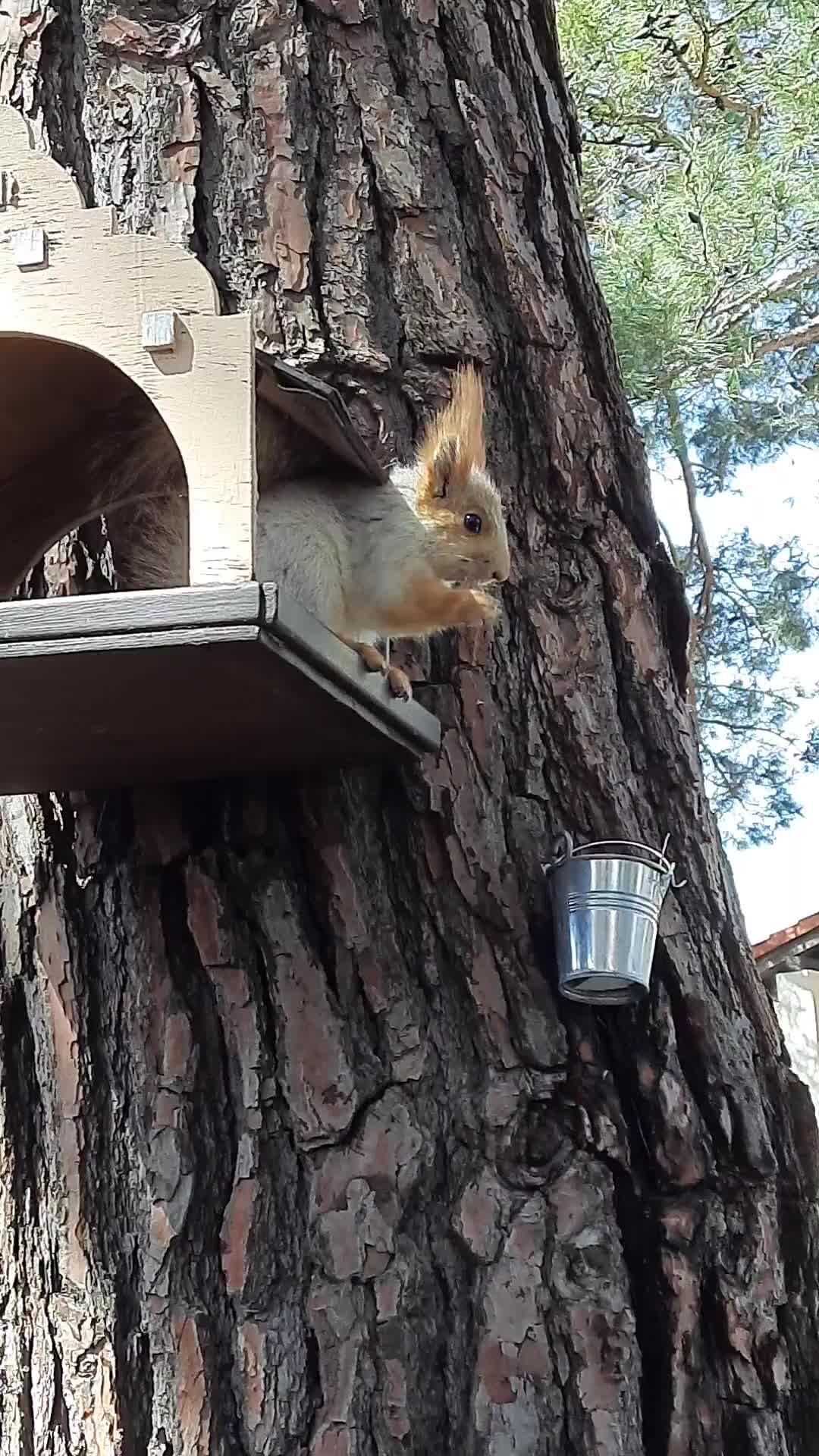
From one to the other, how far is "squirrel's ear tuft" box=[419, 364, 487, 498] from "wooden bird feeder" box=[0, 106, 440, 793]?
0.07m

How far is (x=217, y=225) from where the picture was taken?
1.21 metres

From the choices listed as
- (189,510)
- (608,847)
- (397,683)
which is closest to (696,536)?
(608,847)

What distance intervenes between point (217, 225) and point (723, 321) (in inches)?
91.7

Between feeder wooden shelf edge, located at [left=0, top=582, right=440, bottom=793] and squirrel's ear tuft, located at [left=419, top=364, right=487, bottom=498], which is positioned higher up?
squirrel's ear tuft, located at [left=419, top=364, right=487, bottom=498]

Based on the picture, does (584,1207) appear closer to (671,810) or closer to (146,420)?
(671,810)

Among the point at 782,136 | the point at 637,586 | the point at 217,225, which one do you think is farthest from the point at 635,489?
the point at 782,136

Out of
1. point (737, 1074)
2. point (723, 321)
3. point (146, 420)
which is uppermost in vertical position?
point (723, 321)

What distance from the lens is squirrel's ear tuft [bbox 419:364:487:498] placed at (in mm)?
1060

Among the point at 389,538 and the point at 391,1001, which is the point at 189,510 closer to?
the point at 389,538

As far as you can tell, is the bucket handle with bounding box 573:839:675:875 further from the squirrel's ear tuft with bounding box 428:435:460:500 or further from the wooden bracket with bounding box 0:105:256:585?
the wooden bracket with bounding box 0:105:256:585

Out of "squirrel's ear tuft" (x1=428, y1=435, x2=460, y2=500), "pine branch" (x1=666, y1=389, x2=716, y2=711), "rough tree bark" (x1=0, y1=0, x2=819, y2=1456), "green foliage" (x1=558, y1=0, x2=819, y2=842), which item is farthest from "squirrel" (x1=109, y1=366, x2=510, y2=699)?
"pine branch" (x1=666, y1=389, x2=716, y2=711)

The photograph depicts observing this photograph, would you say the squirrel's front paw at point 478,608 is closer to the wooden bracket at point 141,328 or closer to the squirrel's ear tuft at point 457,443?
the squirrel's ear tuft at point 457,443

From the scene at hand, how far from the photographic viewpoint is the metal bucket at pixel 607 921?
1048 mm

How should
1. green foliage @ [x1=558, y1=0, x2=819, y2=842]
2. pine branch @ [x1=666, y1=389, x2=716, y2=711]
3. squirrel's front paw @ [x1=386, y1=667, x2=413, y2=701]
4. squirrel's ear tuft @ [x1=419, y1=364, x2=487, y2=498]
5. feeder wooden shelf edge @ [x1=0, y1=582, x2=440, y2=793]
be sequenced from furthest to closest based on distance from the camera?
pine branch @ [x1=666, y1=389, x2=716, y2=711], green foliage @ [x1=558, y1=0, x2=819, y2=842], squirrel's ear tuft @ [x1=419, y1=364, x2=487, y2=498], squirrel's front paw @ [x1=386, y1=667, x2=413, y2=701], feeder wooden shelf edge @ [x1=0, y1=582, x2=440, y2=793]
